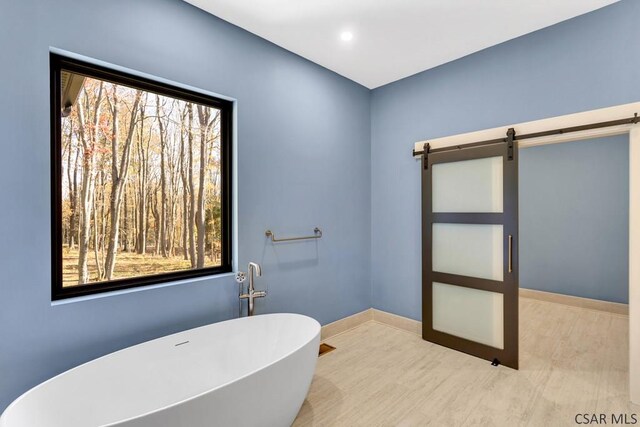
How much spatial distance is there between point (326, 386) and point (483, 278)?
63.4 inches

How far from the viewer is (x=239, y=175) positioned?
97.8 inches

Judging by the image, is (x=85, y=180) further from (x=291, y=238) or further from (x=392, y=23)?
(x=392, y=23)

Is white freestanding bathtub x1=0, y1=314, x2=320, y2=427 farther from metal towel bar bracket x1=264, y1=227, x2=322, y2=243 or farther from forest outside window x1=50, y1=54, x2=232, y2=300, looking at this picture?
metal towel bar bracket x1=264, y1=227, x2=322, y2=243

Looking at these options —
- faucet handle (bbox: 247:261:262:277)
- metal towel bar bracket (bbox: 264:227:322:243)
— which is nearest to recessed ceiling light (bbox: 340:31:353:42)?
metal towel bar bracket (bbox: 264:227:322:243)

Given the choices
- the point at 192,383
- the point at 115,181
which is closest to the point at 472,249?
the point at 192,383

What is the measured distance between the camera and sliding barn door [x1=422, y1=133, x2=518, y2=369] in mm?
2576

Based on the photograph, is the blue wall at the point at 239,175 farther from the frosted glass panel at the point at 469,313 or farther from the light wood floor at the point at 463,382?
the frosted glass panel at the point at 469,313

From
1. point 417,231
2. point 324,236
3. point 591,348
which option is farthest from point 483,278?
point 324,236

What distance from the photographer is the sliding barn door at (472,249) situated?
2.58 m

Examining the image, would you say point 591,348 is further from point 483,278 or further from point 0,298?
point 0,298

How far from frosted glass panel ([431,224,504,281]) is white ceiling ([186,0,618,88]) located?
1577mm

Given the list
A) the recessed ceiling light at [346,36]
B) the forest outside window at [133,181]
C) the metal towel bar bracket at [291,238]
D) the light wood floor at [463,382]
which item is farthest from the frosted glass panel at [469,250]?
the forest outside window at [133,181]

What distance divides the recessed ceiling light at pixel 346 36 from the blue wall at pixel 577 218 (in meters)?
3.48

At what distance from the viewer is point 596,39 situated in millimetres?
2244
